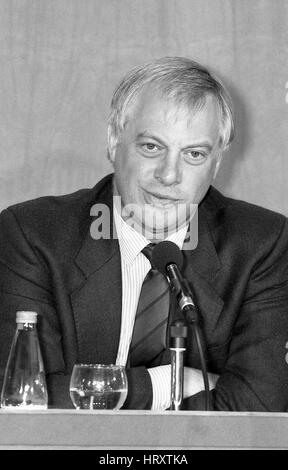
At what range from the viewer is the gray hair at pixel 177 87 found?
188 cm

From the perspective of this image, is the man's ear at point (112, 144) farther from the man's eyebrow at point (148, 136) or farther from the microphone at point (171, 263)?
the microphone at point (171, 263)

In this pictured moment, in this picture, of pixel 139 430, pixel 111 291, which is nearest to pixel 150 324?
pixel 111 291

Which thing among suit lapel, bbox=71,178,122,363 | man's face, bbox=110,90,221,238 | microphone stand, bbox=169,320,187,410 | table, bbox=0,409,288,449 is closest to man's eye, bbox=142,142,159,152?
man's face, bbox=110,90,221,238

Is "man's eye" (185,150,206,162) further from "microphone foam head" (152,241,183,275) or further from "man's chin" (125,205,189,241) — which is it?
"microphone foam head" (152,241,183,275)

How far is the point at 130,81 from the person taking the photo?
1943 millimetres

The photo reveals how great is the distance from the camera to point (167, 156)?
6.12 ft

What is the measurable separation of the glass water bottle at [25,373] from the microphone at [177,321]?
0.20m

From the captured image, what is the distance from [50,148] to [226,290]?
85 centimetres

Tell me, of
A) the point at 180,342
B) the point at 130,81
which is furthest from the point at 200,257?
the point at 180,342

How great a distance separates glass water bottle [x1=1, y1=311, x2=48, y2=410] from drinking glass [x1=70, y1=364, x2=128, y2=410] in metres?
0.06

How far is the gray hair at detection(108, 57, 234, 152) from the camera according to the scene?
1.88 metres

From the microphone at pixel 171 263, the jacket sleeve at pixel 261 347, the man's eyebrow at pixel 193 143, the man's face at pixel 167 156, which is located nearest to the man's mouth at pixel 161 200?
the man's face at pixel 167 156

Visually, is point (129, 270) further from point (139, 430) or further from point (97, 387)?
point (139, 430)

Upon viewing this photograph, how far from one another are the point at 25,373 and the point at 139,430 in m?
0.34
